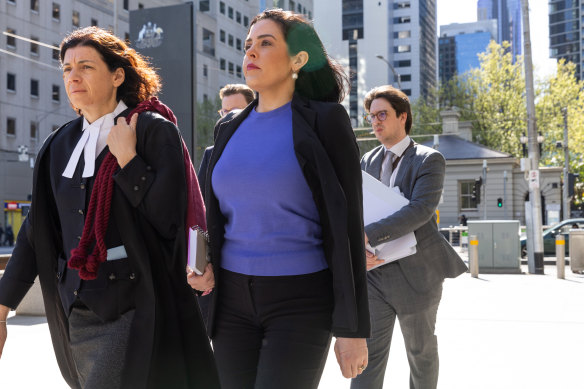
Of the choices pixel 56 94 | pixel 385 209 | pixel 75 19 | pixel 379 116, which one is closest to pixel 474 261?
pixel 379 116

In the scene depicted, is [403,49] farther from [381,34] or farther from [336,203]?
[336,203]

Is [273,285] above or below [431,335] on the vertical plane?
above

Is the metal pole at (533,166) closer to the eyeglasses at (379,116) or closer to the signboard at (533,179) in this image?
the signboard at (533,179)

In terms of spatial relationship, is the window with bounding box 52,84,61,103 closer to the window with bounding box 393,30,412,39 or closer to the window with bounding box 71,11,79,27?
the window with bounding box 71,11,79,27

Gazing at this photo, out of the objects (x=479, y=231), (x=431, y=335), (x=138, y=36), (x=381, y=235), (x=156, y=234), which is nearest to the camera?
(x=156, y=234)

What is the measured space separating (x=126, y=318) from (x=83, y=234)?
322mm

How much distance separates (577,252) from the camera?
18.9m

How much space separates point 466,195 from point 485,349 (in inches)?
1468

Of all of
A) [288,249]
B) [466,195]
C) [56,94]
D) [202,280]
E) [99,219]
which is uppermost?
[56,94]

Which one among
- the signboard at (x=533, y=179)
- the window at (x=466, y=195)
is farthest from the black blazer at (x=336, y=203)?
the window at (x=466, y=195)

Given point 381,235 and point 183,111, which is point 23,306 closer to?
point 183,111

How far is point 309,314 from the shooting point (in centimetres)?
250

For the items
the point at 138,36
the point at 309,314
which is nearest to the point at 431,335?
the point at 309,314

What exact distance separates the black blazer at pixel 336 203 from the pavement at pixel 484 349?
3366mm
